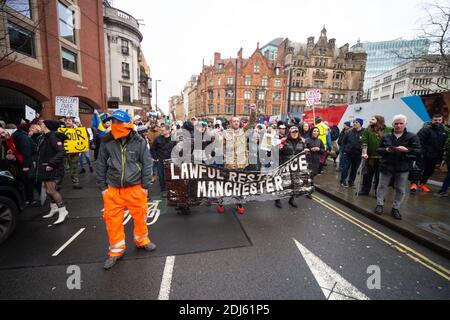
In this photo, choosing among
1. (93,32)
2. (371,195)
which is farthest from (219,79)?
(371,195)

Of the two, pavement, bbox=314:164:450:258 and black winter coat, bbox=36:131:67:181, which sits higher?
black winter coat, bbox=36:131:67:181

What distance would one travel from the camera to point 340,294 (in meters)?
2.43

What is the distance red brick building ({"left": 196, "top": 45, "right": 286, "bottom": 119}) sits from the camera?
56.6 metres

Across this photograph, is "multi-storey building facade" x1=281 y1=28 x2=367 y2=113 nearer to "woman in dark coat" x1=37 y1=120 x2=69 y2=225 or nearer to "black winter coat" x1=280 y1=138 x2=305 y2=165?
"black winter coat" x1=280 y1=138 x2=305 y2=165

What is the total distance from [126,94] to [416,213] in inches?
1327

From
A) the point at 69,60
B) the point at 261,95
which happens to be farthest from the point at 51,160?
the point at 261,95

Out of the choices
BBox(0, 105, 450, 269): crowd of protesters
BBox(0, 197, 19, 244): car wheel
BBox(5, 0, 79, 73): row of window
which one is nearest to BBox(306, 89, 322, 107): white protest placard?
BBox(0, 105, 450, 269): crowd of protesters

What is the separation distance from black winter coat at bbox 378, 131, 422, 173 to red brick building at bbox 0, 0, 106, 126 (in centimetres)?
1166

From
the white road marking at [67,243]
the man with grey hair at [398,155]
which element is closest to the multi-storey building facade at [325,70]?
the man with grey hair at [398,155]

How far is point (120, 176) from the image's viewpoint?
2.88m

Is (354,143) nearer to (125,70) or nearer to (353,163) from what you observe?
(353,163)

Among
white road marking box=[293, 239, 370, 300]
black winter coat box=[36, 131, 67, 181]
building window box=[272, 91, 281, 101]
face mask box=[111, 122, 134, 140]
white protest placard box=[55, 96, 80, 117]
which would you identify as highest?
building window box=[272, 91, 281, 101]

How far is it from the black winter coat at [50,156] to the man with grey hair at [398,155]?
22.3 ft

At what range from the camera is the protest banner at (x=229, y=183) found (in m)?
4.32
